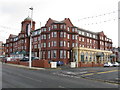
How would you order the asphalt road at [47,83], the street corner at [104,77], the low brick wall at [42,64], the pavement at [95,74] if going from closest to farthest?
the asphalt road at [47,83] → the street corner at [104,77] → the pavement at [95,74] → the low brick wall at [42,64]

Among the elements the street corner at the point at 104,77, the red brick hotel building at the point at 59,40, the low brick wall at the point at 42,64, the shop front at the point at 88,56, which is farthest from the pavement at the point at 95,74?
the shop front at the point at 88,56

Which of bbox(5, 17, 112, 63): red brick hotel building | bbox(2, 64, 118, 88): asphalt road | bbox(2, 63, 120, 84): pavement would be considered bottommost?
bbox(2, 63, 120, 84): pavement

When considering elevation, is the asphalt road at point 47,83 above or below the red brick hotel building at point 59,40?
below

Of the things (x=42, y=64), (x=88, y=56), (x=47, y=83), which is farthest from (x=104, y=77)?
(x=88, y=56)

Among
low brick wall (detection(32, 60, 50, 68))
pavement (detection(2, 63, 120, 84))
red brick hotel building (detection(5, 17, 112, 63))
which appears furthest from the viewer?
red brick hotel building (detection(5, 17, 112, 63))

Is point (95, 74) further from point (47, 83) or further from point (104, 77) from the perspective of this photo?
point (47, 83)

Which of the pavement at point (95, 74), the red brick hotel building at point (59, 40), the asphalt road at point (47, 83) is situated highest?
the red brick hotel building at point (59, 40)

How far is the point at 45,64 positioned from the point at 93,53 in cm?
2929

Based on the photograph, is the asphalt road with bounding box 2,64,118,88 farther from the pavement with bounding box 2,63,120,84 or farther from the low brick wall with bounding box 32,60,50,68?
the low brick wall with bounding box 32,60,50,68

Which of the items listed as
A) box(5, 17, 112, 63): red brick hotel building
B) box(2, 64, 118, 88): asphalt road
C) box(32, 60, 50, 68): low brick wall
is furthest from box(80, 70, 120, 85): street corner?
box(5, 17, 112, 63): red brick hotel building

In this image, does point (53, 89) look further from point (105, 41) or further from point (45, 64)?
point (105, 41)

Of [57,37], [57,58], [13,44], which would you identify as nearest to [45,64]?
[57,58]

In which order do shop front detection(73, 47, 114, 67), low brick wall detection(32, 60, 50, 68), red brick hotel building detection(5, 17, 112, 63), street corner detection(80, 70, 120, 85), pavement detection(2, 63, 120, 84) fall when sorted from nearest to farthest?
street corner detection(80, 70, 120, 85) → pavement detection(2, 63, 120, 84) → low brick wall detection(32, 60, 50, 68) → red brick hotel building detection(5, 17, 112, 63) → shop front detection(73, 47, 114, 67)

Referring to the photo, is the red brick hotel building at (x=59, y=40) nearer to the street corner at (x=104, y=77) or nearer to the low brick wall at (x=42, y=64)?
the low brick wall at (x=42, y=64)
